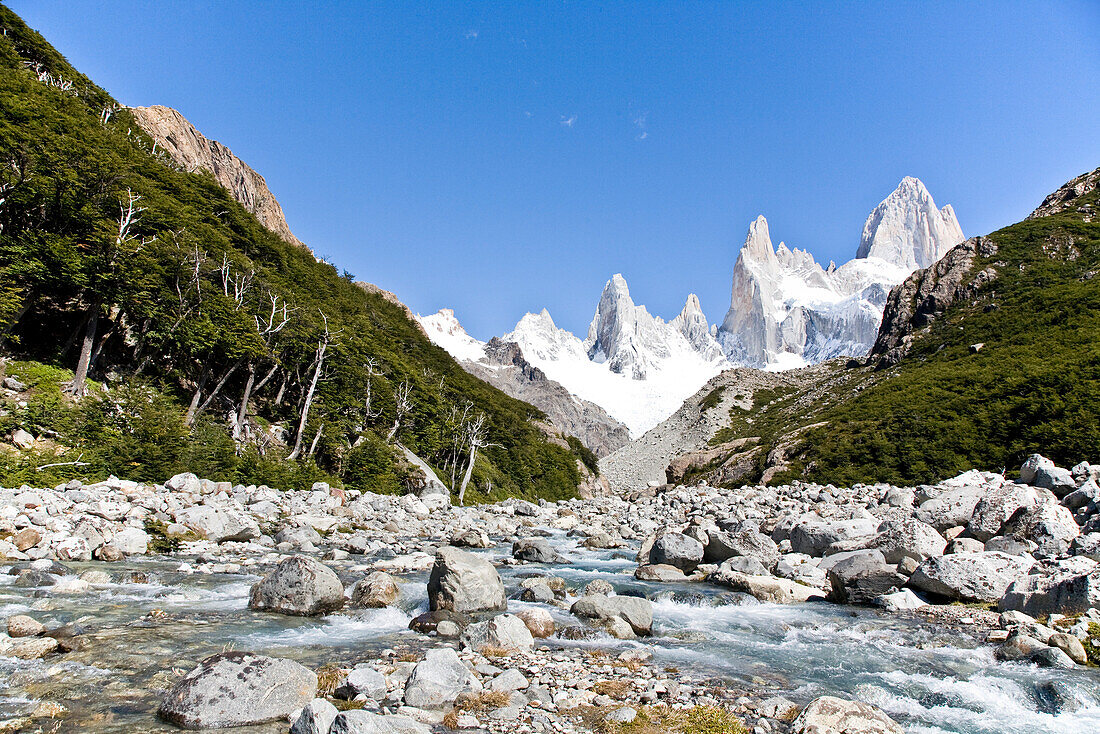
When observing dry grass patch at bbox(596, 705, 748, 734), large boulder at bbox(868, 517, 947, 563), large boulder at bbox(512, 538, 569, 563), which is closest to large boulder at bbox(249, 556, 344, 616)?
dry grass patch at bbox(596, 705, 748, 734)

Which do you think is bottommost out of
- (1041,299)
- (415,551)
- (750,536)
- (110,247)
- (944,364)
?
(415,551)

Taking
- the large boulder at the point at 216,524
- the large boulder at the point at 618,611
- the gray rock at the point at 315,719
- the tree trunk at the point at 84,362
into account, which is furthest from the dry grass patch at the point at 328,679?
the tree trunk at the point at 84,362

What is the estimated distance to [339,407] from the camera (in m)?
37.7

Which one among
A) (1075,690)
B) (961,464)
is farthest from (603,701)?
(961,464)

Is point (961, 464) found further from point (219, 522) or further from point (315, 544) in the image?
point (219, 522)

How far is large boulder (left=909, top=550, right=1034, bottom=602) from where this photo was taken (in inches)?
459

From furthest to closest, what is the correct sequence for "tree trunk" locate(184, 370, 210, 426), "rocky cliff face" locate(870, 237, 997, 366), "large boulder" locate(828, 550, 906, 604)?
"rocky cliff face" locate(870, 237, 997, 366) < "tree trunk" locate(184, 370, 210, 426) < "large boulder" locate(828, 550, 906, 604)

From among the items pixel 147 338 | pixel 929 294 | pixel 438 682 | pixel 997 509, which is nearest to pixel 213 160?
pixel 147 338

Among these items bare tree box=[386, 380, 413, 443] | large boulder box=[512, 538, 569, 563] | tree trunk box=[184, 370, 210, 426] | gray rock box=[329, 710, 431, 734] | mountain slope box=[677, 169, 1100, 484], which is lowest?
large boulder box=[512, 538, 569, 563]

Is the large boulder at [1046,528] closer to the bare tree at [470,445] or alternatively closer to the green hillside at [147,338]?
the green hillside at [147,338]

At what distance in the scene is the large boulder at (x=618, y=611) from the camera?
10.1m

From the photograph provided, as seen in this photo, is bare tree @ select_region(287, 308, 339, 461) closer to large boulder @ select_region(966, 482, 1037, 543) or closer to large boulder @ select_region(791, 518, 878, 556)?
large boulder @ select_region(791, 518, 878, 556)

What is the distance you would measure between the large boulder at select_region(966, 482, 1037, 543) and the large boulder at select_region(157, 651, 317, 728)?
688 inches

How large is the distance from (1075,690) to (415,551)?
1663cm
